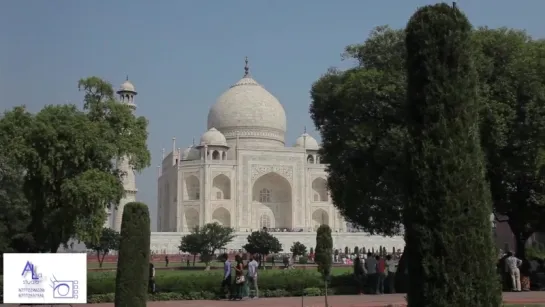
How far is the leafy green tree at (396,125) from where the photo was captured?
43.7 ft

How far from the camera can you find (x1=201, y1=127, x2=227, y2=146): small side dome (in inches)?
1820

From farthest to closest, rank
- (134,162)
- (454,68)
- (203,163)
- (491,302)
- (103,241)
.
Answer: (203,163) < (103,241) < (134,162) < (454,68) < (491,302)

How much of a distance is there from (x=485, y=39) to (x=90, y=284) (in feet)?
33.1

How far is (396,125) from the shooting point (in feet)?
46.1

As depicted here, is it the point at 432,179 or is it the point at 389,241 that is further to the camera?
the point at 389,241

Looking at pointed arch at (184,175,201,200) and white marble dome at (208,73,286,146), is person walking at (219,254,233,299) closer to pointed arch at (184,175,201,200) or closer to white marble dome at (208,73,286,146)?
pointed arch at (184,175,201,200)

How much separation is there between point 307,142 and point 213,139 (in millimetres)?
10241

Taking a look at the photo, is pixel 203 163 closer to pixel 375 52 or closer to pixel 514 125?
pixel 375 52

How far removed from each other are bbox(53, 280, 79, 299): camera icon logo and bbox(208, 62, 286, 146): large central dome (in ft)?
133

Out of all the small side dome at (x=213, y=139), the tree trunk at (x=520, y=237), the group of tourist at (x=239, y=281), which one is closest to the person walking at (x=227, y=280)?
the group of tourist at (x=239, y=281)

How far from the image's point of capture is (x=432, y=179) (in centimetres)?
511

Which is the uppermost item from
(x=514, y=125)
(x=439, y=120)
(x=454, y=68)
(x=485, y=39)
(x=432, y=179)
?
(x=485, y=39)

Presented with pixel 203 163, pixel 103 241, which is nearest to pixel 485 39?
pixel 103 241

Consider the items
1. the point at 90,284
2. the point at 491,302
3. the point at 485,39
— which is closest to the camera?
the point at 491,302
